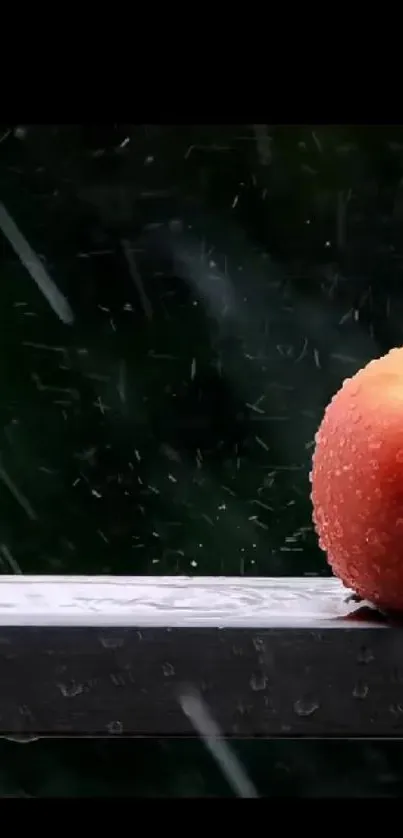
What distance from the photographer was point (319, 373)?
3.22 ft

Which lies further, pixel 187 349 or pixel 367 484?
pixel 187 349

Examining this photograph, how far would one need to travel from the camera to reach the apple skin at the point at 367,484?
438 millimetres

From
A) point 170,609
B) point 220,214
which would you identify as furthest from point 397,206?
point 170,609

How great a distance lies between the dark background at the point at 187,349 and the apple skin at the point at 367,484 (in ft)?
1.66

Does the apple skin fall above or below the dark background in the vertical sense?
above

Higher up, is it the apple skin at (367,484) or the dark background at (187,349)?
the apple skin at (367,484)

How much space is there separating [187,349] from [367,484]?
0.55 m

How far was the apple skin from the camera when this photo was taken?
0.44 metres

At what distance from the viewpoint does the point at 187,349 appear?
3.21 ft

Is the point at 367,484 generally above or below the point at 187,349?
above

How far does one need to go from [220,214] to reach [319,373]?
17cm

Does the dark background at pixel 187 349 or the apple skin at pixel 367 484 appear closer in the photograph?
the apple skin at pixel 367 484

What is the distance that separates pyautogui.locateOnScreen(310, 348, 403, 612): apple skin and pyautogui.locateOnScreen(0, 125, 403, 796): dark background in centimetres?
51

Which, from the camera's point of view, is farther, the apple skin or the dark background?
the dark background
